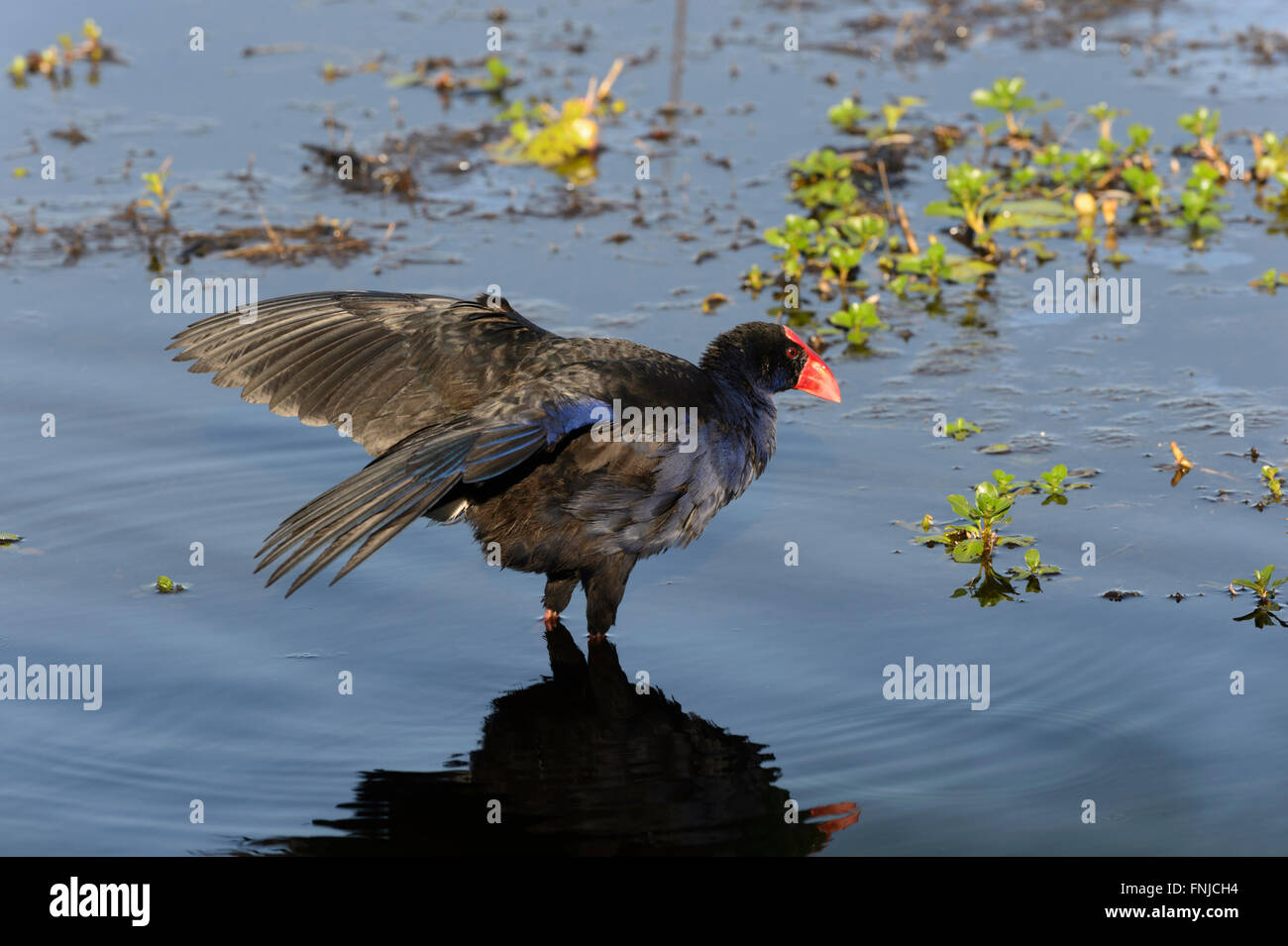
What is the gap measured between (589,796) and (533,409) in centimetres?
130

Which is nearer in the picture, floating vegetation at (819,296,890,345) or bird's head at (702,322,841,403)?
bird's head at (702,322,841,403)

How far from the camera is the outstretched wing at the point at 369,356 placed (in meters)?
6.28

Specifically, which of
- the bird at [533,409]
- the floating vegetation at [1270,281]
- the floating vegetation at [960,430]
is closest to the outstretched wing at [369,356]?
the bird at [533,409]

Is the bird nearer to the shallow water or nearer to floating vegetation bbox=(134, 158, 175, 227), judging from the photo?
the shallow water

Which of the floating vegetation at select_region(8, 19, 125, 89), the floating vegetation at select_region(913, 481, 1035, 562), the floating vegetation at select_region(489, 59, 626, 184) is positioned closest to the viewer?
the floating vegetation at select_region(913, 481, 1035, 562)

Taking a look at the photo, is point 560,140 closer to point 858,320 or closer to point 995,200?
point 995,200

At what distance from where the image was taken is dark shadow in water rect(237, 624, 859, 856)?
4945 millimetres

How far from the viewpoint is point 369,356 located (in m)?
6.51

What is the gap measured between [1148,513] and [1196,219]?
13.1 ft

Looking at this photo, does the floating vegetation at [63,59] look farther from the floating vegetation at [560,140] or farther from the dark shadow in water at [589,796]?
the dark shadow in water at [589,796]

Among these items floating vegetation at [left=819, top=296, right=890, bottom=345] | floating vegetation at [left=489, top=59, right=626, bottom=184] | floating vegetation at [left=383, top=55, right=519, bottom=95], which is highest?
floating vegetation at [left=383, top=55, right=519, bottom=95]

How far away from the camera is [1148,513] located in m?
7.05

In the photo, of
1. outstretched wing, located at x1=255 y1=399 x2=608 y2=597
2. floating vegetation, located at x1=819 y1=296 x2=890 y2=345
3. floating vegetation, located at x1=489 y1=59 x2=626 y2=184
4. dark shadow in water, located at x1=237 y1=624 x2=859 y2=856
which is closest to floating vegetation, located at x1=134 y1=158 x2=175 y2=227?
floating vegetation, located at x1=489 y1=59 x2=626 y2=184

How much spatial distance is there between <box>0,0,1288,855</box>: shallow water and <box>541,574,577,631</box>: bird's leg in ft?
0.28
